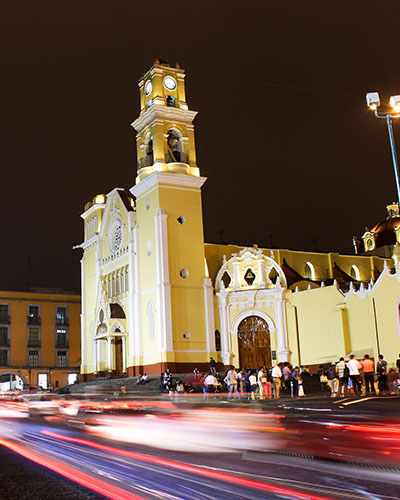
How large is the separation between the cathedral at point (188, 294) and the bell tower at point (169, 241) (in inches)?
2.9

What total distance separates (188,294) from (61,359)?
32.1 m

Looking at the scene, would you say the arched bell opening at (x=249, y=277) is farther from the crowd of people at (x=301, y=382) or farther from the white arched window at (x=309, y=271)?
the crowd of people at (x=301, y=382)

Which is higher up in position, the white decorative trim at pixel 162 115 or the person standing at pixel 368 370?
the white decorative trim at pixel 162 115

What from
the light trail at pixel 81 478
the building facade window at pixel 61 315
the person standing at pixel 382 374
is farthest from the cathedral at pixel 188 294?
the light trail at pixel 81 478

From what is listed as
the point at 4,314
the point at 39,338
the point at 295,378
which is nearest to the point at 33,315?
the point at 39,338

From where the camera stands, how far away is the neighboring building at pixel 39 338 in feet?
220

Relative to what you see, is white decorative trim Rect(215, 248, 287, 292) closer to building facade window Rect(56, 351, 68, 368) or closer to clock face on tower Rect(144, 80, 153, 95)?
clock face on tower Rect(144, 80, 153, 95)

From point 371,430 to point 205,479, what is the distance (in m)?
3.19

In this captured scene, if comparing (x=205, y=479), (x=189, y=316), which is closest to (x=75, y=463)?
(x=205, y=479)

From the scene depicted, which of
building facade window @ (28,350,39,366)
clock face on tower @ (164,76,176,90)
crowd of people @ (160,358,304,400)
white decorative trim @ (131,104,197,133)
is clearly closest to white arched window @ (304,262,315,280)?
white decorative trim @ (131,104,197,133)

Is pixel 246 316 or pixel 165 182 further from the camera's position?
pixel 246 316

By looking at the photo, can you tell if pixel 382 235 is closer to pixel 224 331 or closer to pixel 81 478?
pixel 224 331

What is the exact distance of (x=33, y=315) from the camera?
69312mm

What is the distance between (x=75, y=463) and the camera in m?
8.51
